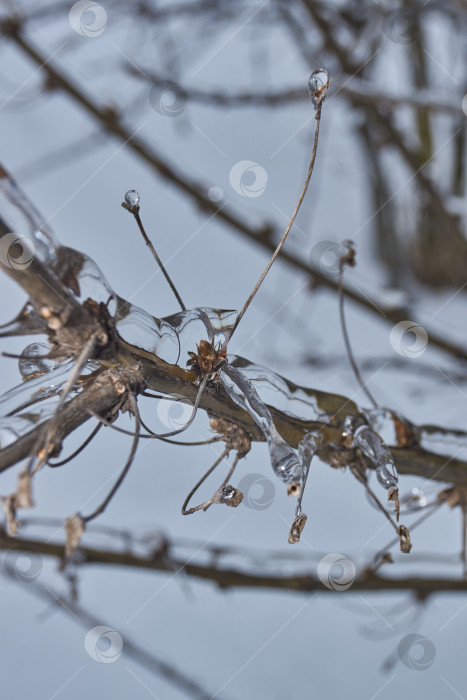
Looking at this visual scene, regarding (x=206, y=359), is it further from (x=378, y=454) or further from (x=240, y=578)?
(x=240, y=578)

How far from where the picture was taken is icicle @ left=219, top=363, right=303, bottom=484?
29 cm

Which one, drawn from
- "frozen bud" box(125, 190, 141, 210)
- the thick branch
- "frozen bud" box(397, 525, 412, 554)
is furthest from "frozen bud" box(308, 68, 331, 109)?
the thick branch

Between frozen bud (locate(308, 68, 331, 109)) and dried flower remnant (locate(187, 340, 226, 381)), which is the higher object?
frozen bud (locate(308, 68, 331, 109))

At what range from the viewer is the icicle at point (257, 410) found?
288mm

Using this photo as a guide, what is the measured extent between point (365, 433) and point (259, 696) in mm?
639

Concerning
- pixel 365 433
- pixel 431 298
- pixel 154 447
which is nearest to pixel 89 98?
pixel 154 447

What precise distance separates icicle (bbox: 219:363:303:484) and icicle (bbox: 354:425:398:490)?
6 cm

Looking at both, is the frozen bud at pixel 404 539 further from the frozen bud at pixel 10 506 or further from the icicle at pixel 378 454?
the frozen bud at pixel 10 506

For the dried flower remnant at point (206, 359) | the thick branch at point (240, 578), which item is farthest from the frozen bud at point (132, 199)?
the thick branch at point (240, 578)

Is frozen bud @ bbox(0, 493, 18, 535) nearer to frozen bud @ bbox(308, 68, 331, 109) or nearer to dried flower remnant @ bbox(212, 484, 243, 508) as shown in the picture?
dried flower remnant @ bbox(212, 484, 243, 508)

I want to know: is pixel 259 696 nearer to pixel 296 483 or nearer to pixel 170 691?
pixel 170 691

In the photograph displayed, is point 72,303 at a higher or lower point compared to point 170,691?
higher

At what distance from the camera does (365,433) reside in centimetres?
35

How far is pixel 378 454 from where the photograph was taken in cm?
34
